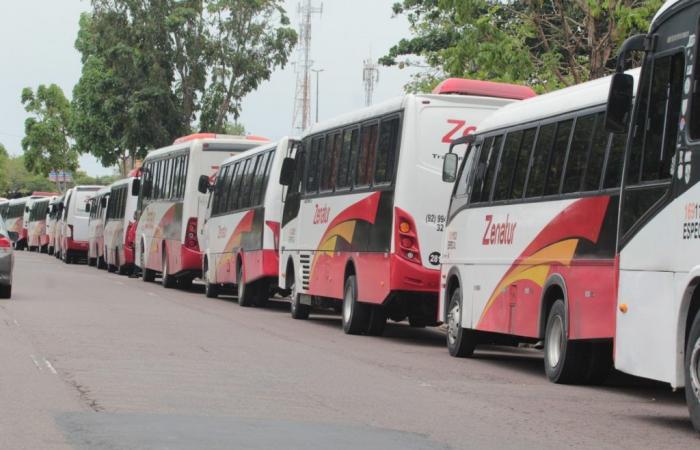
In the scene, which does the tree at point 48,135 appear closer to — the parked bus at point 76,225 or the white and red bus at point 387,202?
the parked bus at point 76,225

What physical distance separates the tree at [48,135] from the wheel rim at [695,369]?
347ft

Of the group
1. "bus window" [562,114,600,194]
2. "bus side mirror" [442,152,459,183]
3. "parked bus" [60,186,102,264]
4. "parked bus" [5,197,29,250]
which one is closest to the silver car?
"bus side mirror" [442,152,459,183]

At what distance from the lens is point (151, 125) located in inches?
2340

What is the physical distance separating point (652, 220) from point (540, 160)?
4.18 metres

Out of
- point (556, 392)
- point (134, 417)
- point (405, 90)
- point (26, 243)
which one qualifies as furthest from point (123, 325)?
point (26, 243)

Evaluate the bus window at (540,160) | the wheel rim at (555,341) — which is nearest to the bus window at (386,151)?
the bus window at (540,160)

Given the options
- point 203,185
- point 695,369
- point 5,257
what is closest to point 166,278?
point 203,185

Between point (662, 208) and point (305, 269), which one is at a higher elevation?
point (662, 208)

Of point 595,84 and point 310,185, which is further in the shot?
point 310,185

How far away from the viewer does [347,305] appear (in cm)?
2172

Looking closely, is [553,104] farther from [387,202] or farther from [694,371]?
[694,371]

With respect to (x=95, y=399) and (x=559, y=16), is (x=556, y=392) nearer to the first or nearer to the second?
(x=95, y=399)

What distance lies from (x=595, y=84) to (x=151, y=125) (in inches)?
1814

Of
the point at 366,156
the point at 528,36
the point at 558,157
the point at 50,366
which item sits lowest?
the point at 50,366
